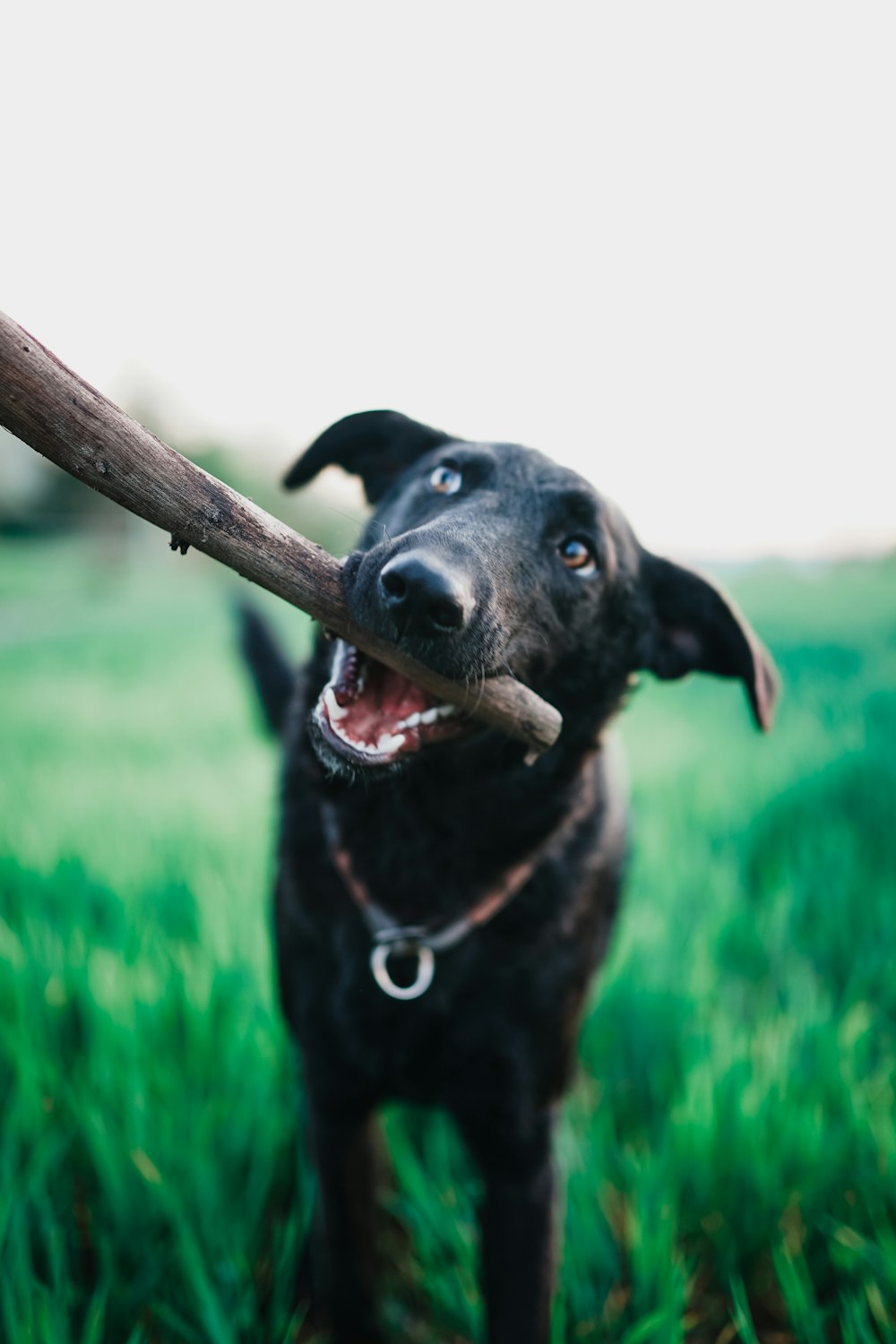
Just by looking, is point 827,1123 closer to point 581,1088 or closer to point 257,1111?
point 581,1088

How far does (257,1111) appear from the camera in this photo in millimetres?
2088

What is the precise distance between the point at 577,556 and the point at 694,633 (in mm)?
483

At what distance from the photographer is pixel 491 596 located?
1465 mm

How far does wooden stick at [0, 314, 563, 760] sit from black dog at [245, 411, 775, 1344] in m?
0.33

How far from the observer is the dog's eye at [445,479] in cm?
185

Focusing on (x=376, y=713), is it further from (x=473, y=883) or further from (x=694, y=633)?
(x=694, y=633)

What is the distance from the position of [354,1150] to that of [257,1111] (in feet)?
1.12

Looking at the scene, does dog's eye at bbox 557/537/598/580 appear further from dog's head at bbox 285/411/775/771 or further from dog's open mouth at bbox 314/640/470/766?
dog's open mouth at bbox 314/640/470/766

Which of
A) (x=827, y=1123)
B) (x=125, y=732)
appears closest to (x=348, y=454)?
(x=827, y=1123)

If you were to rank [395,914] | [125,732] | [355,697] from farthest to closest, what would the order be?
[125,732]
[395,914]
[355,697]

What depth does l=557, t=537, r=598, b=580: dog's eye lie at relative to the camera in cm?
184

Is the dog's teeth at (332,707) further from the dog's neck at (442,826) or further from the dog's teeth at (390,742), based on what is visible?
the dog's neck at (442,826)

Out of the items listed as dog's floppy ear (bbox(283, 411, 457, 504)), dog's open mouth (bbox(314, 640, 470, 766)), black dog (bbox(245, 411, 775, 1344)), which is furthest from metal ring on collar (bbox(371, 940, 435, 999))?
dog's floppy ear (bbox(283, 411, 457, 504))

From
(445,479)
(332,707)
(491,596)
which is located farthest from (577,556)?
(332,707)
